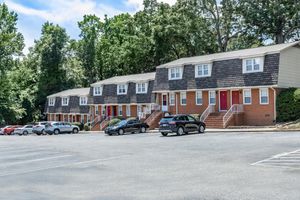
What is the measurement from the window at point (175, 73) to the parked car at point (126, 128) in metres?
7.68

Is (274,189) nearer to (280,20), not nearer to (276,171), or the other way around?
(276,171)

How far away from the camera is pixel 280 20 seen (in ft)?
190

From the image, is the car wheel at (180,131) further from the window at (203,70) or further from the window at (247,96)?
the window at (203,70)

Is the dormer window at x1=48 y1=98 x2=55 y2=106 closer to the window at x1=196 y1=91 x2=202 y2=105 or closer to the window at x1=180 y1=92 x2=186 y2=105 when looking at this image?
the window at x1=180 y1=92 x2=186 y2=105

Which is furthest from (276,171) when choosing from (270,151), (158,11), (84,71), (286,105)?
(84,71)

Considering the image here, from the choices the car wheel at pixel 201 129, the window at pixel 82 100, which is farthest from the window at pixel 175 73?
the window at pixel 82 100

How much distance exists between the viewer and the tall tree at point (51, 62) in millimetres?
78688

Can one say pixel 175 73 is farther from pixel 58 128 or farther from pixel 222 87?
pixel 58 128

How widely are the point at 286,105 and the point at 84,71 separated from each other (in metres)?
52.8

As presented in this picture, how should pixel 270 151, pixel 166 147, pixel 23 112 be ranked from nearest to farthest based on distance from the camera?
pixel 270 151
pixel 166 147
pixel 23 112

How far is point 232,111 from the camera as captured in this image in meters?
38.8

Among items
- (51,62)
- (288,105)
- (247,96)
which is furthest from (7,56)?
(288,105)

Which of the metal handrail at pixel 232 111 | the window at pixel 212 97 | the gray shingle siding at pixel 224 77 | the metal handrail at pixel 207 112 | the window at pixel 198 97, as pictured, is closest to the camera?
the gray shingle siding at pixel 224 77

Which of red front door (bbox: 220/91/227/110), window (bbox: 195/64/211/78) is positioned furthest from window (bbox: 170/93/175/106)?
red front door (bbox: 220/91/227/110)
